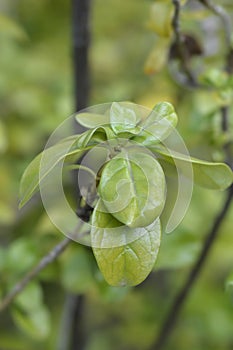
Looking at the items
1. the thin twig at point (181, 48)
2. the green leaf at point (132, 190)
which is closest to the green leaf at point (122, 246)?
the green leaf at point (132, 190)

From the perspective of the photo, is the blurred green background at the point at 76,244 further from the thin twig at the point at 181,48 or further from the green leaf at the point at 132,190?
the green leaf at the point at 132,190

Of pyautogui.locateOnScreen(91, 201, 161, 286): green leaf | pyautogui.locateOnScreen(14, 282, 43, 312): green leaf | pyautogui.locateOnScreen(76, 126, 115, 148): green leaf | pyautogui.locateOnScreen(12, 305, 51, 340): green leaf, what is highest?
pyautogui.locateOnScreen(76, 126, 115, 148): green leaf

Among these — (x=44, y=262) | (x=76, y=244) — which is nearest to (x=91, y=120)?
(x=44, y=262)

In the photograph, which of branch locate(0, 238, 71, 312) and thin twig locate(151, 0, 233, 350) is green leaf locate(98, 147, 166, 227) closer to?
branch locate(0, 238, 71, 312)

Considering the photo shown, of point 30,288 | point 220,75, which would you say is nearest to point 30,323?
point 30,288

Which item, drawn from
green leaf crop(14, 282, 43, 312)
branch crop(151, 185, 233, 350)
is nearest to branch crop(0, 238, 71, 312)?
green leaf crop(14, 282, 43, 312)

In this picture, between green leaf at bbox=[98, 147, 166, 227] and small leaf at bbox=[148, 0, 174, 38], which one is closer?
green leaf at bbox=[98, 147, 166, 227]
